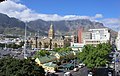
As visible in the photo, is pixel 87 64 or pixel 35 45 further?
pixel 35 45

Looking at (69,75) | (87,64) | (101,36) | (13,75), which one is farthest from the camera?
(101,36)

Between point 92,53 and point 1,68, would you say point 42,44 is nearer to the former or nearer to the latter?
point 92,53

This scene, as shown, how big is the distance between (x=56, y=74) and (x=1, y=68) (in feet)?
35.4

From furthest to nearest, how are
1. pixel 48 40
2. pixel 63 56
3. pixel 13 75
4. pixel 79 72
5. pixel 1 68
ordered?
pixel 48 40 < pixel 63 56 < pixel 79 72 < pixel 1 68 < pixel 13 75

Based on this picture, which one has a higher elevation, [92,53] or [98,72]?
Answer: [92,53]

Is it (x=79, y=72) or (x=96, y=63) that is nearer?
(x=79, y=72)

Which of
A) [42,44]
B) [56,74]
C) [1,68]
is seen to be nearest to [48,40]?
[42,44]

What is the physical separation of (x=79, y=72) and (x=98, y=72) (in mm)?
9498

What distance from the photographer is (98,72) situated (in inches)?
1639

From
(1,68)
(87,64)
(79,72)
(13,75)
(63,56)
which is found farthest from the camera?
(63,56)

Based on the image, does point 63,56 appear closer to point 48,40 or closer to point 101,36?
point 48,40

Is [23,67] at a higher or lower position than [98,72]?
higher

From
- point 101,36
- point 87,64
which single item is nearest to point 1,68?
point 87,64

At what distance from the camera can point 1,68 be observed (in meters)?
25.0
